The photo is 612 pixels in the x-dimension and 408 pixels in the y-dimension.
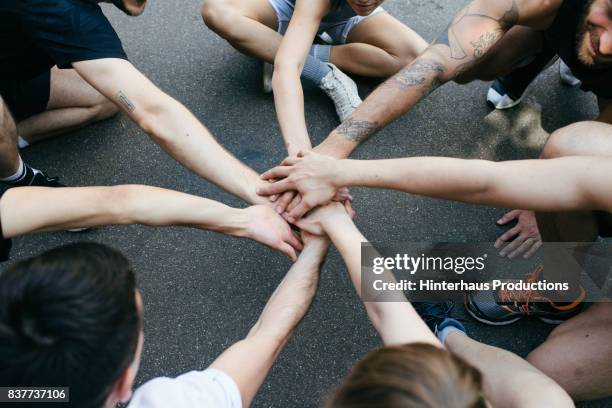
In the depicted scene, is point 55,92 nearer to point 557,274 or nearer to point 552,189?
point 552,189

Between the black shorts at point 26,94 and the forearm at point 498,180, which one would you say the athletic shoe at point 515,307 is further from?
the black shorts at point 26,94

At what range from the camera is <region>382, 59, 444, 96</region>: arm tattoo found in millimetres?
1930

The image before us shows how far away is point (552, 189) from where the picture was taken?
4.90 feet

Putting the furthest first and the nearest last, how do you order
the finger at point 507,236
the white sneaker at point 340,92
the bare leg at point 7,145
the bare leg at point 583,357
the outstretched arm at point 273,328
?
the white sneaker at point 340,92, the finger at point 507,236, the bare leg at point 7,145, the bare leg at point 583,357, the outstretched arm at point 273,328

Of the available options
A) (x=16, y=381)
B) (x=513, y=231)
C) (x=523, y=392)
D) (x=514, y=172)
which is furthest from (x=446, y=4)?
(x=16, y=381)

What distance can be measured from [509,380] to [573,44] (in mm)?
1189

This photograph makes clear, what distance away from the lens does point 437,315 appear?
189 cm

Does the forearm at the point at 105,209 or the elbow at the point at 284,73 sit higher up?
the elbow at the point at 284,73

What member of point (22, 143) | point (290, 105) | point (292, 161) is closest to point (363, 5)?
point (290, 105)

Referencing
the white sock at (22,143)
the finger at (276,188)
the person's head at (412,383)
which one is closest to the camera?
the person's head at (412,383)

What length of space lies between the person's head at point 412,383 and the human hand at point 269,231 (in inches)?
31.7

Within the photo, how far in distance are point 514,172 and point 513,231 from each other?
604 mm

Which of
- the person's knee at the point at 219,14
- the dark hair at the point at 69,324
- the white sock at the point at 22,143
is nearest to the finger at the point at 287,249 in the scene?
the dark hair at the point at 69,324

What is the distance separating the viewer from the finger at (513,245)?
6.72ft
